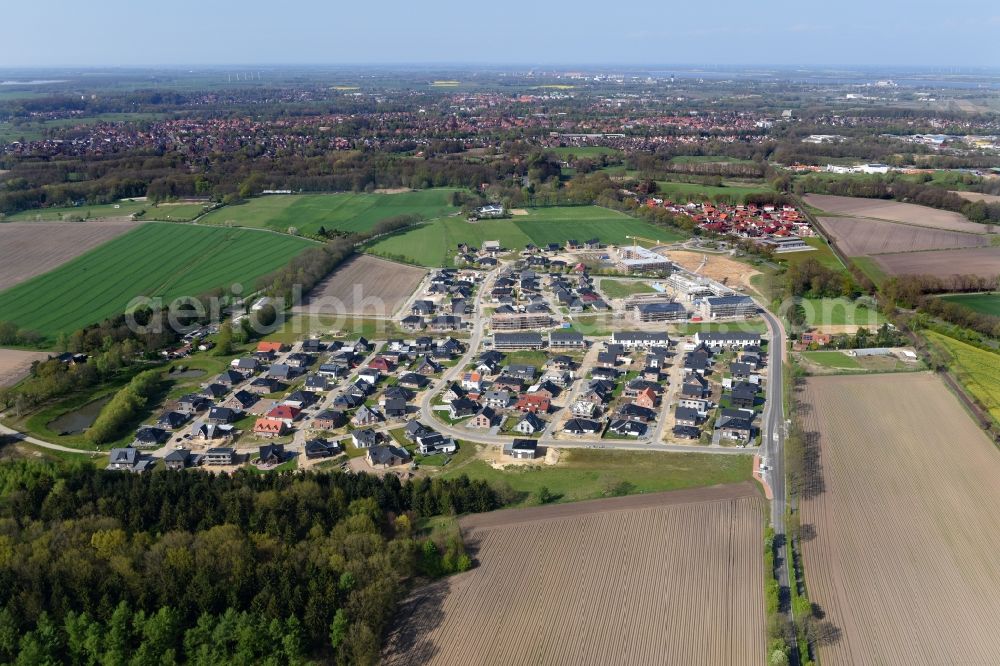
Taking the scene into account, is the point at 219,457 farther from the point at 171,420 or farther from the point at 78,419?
the point at 78,419

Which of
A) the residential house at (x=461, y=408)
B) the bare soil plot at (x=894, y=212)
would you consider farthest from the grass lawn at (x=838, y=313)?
the bare soil plot at (x=894, y=212)

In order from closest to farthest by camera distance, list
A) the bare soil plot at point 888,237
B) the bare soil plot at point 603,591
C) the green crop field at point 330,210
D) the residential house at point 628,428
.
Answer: the bare soil plot at point 603,591 < the residential house at point 628,428 < the bare soil plot at point 888,237 < the green crop field at point 330,210

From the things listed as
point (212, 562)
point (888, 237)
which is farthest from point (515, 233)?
point (212, 562)

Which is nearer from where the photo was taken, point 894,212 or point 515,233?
point 515,233

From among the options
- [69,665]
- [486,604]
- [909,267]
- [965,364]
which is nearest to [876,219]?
[909,267]

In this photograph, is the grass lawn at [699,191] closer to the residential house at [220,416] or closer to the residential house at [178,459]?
the residential house at [220,416]
